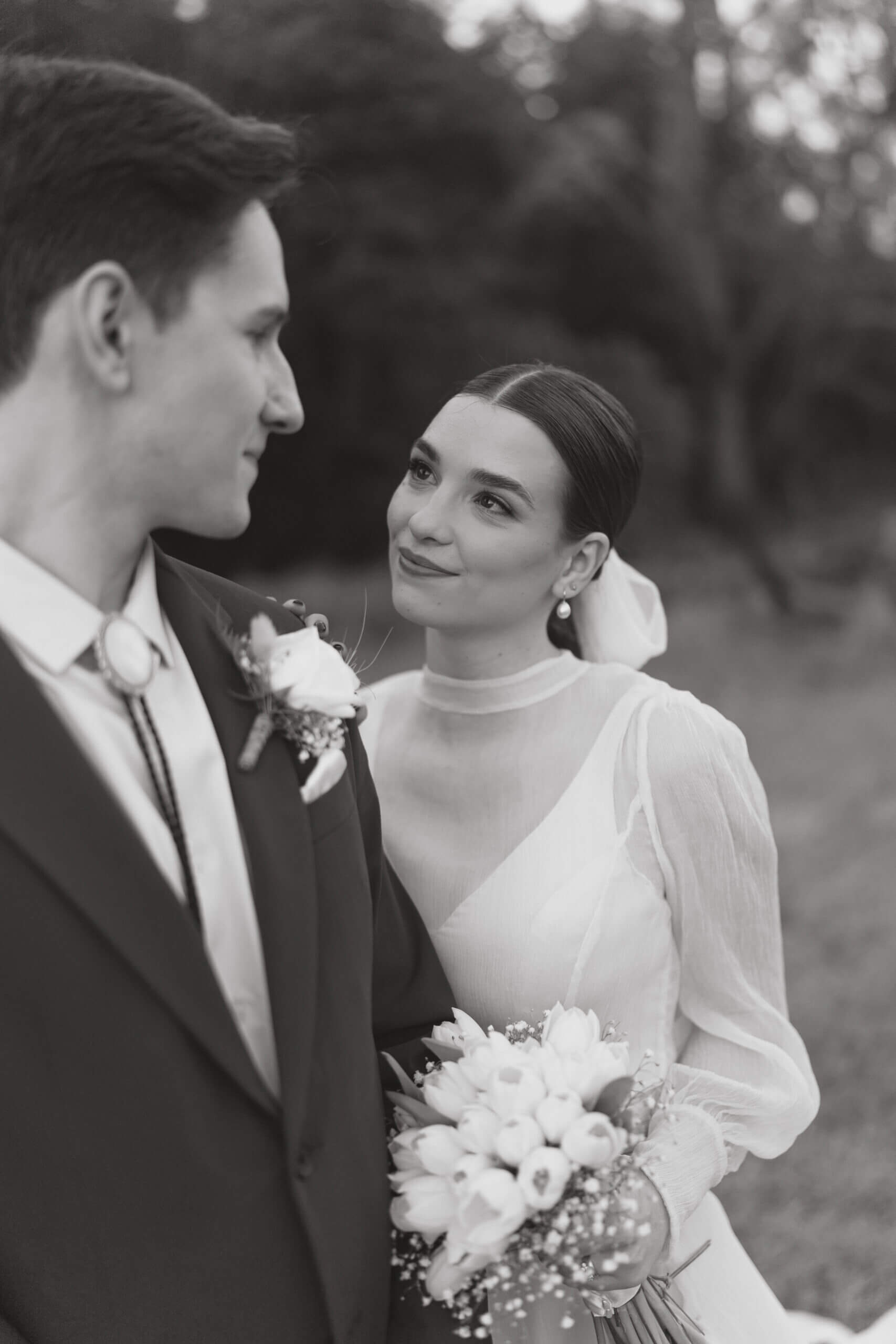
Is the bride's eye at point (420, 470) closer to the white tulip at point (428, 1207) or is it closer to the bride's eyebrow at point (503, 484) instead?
the bride's eyebrow at point (503, 484)

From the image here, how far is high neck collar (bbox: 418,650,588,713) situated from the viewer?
282 cm

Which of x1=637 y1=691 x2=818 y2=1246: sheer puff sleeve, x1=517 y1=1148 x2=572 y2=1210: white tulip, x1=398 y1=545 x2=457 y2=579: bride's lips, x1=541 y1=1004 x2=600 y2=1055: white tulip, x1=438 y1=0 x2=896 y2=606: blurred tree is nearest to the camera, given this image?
x1=517 y1=1148 x2=572 y2=1210: white tulip

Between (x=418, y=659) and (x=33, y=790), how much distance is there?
35.8 ft

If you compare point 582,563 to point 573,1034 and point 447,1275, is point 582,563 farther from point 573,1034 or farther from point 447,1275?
point 447,1275

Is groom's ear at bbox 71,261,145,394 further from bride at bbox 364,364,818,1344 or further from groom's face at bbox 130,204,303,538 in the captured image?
bride at bbox 364,364,818,1344

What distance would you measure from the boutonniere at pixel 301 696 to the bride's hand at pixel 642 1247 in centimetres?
88

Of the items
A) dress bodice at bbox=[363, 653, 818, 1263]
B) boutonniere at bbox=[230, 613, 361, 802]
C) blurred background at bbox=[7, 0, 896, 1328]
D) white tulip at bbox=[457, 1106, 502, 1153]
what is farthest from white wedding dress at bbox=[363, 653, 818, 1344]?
blurred background at bbox=[7, 0, 896, 1328]

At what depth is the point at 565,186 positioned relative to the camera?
617 inches

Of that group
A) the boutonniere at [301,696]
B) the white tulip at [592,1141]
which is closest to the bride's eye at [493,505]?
the boutonniere at [301,696]

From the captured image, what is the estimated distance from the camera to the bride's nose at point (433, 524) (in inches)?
105

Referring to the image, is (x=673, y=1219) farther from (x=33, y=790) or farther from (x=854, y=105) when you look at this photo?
(x=854, y=105)

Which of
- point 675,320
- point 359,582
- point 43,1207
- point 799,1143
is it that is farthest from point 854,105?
point 43,1207

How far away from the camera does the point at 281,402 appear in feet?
5.99

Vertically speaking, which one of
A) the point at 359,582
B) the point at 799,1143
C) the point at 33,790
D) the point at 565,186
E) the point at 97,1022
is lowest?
the point at 359,582
